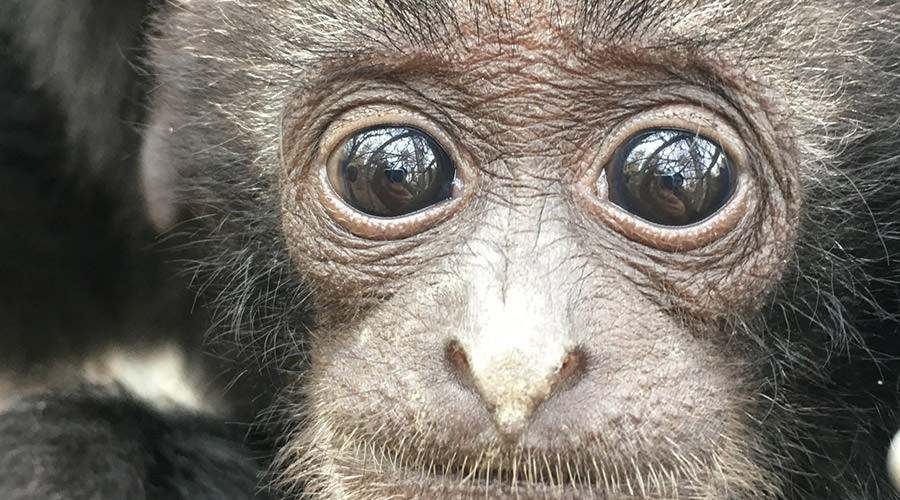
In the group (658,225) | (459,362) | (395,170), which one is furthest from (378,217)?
(658,225)

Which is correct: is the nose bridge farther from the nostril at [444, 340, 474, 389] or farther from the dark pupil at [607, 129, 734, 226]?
the dark pupil at [607, 129, 734, 226]

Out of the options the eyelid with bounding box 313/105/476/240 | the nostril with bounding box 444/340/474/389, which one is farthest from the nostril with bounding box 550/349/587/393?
the eyelid with bounding box 313/105/476/240

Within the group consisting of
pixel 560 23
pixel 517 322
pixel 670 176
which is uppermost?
pixel 560 23

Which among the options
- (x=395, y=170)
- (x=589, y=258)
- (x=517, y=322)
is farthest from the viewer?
(x=395, y=170)

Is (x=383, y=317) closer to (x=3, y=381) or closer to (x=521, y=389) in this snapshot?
(x=521, y=389)

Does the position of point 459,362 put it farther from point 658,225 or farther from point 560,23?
point 560,23

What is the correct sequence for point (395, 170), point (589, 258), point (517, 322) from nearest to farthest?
point (517, 322) < point (589, 258) < point (395, 170)
